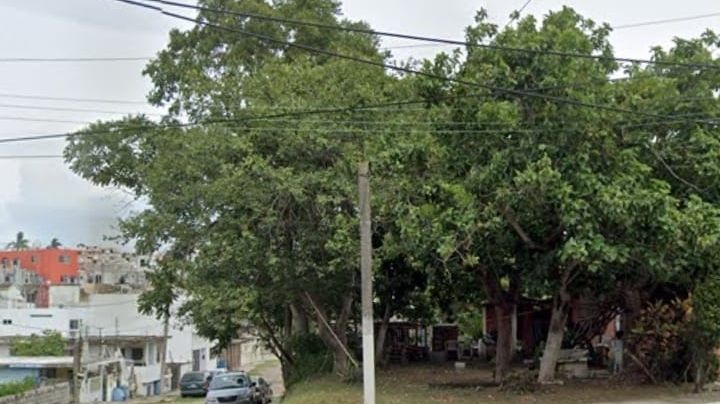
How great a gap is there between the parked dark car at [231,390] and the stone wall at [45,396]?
9147 mm

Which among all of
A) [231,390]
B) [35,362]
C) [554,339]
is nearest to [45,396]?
[35,362]

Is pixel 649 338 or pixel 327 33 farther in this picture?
pixel 327 33

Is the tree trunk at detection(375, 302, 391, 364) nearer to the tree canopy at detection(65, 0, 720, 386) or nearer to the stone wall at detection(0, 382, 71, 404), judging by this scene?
the tree canopy at detection(65, 0, 720, 386)

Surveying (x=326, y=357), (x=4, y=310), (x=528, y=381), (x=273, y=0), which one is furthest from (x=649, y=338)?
(x=4, y=310)

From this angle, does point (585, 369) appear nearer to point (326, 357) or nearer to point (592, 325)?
point (592, 325)

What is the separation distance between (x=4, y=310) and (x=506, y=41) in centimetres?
4525

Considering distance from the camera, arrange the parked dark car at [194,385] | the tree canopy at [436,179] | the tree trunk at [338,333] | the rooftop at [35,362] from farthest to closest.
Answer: the parked dark car at [194,385], the rooftop at [35,362], the tree trunk at [338,333], the tree canopy at [436,179]

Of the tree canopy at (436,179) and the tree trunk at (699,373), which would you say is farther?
the tree trunk at (699,373)

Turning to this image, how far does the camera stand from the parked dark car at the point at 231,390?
2891cm

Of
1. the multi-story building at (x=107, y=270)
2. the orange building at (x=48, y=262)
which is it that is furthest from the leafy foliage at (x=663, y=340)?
the orange building at (x=48, y=262)

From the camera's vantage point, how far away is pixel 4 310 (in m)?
53.6

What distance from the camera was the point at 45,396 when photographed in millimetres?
38844

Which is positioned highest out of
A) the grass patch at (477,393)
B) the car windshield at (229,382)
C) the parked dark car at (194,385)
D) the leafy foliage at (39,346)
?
the grass patch at (477,393)

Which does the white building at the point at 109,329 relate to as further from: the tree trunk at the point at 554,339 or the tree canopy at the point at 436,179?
the tree trunk at the point at 554,339
